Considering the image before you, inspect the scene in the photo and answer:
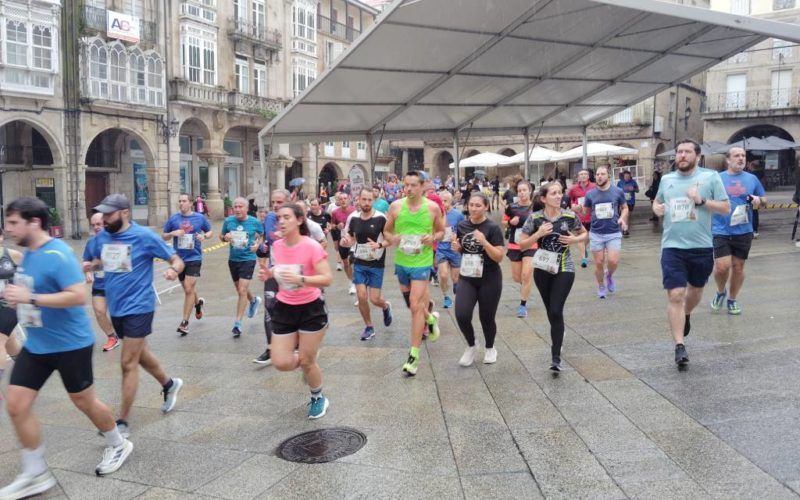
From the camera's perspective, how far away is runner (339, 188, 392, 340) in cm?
723

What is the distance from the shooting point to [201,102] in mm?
30422

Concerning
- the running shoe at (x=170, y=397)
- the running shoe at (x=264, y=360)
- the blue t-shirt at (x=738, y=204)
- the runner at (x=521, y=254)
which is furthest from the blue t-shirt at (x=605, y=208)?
the running shoe at (x=170, y=397)

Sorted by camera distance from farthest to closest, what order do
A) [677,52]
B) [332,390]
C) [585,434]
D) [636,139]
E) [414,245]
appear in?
[636,139], [677,52], [414,245], [332,390], [585,434]

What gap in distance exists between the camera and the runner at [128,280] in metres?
4.75

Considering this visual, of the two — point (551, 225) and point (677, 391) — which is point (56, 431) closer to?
point (551, 225)

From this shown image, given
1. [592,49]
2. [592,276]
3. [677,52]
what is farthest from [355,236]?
[677,52]

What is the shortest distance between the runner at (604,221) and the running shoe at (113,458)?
659cm

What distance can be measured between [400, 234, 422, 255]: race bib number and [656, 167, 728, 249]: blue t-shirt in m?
2.25

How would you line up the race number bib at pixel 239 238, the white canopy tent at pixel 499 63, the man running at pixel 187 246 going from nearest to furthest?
1. the race number bib at pixel 239 238
2. the man running at pixel 187 246
3. the white canopy tent at pixel 499 63

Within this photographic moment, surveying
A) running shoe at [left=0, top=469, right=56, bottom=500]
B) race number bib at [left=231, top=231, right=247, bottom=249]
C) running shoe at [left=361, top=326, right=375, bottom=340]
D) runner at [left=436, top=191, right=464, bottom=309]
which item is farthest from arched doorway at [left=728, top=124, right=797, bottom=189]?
running shoe at [left=0, top=469, right=56, bottom=500]

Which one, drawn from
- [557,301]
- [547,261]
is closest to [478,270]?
[547,261]

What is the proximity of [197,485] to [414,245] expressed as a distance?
314cm

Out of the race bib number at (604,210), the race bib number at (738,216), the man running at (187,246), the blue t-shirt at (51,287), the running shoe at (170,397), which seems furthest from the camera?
the race bib number at (604,210)

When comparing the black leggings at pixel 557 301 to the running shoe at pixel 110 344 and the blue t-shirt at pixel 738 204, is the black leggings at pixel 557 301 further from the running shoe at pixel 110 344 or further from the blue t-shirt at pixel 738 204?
the running shoe at pixel 110 344
